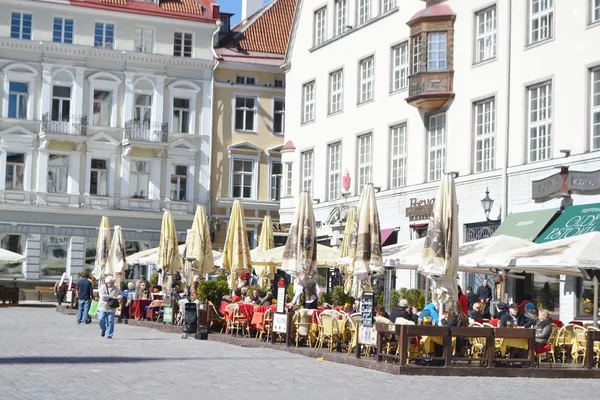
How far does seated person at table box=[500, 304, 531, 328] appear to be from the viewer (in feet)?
70.2

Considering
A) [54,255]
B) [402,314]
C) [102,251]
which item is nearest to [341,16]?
[102,251]

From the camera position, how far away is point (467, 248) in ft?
81.0

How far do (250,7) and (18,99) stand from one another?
14666mm

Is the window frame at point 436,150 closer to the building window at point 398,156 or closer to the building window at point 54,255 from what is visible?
the building window at point 398,156

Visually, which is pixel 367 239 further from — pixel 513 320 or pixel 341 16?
pixel 341 16

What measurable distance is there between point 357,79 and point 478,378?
981 inches

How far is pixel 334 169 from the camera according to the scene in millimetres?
44094

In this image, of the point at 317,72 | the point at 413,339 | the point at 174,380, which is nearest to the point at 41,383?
the point at 174,380

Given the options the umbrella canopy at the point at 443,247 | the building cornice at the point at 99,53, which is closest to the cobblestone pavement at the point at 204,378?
the umbrella canopy at the point at 443,247

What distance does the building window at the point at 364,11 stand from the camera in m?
42.2

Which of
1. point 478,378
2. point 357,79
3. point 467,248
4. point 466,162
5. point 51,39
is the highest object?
point 51,39

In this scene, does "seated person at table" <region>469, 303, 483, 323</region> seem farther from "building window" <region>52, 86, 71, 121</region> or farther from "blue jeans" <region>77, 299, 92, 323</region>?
"building window" <region>52, 86, 71, 121</region>

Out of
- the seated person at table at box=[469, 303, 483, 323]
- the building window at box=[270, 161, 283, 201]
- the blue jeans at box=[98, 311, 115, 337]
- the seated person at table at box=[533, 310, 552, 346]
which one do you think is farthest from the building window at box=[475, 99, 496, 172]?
the building window at box=[270, 161, 283, 201]

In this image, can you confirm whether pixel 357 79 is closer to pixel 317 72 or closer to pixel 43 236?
pixel 317 72
